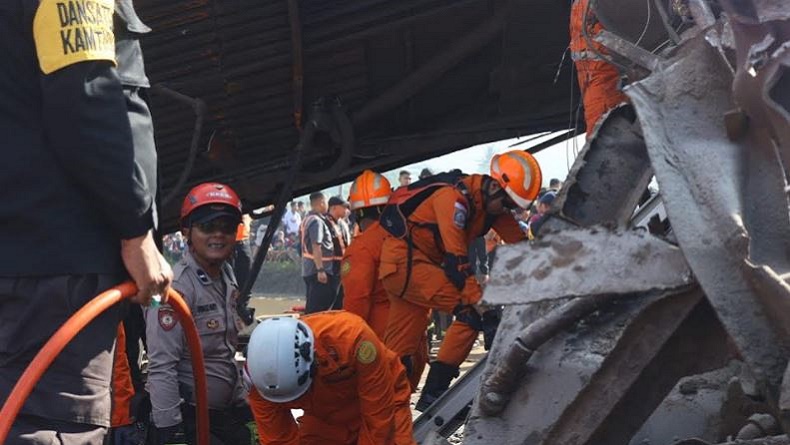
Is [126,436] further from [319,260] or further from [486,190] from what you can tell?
[319,260]

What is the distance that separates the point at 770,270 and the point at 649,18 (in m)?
2.08

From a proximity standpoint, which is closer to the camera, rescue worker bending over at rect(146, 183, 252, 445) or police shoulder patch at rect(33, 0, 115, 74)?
police shoulder patch at rect(33, 0, 115, 74)

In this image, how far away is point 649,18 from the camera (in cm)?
397

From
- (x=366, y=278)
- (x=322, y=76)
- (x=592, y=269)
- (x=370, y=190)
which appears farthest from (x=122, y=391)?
(x=322, y=76)

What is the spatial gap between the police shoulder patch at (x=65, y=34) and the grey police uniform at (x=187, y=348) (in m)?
2.30

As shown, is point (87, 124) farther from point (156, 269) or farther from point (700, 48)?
point (700, 48)

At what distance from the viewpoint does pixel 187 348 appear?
15.2ft

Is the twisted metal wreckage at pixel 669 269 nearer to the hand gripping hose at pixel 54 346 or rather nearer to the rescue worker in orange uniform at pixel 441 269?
the hand gripping hose at pixel 54 346

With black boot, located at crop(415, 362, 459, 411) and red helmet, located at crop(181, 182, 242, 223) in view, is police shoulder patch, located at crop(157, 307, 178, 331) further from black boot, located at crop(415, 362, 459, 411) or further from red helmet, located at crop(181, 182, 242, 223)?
black boot, located at crop(415, 362, 459, 411)

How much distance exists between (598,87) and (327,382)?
74.2 inches

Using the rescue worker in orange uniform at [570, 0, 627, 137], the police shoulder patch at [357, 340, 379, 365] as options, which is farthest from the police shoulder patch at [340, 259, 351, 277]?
the police shoulder patch at [357, 340, 379, 365]

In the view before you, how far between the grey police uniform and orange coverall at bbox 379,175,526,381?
155cm

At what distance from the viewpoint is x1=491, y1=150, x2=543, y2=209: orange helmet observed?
260 inches

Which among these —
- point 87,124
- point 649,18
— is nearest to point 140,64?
point 87,124
